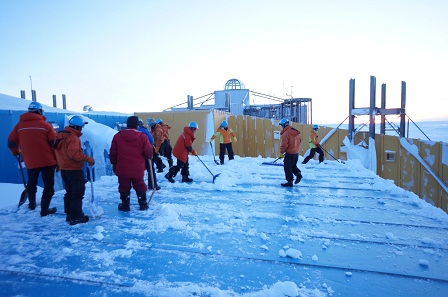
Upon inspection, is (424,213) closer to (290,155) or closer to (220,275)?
(290,155)

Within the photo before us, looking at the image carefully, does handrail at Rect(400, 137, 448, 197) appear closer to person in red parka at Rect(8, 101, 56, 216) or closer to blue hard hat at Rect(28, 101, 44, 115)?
person in red parka at Rect(8, 101, 56, 216)

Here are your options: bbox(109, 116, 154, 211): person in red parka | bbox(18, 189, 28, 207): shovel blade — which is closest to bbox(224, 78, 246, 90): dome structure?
bbox(109, 116, 154, 211): person in red parka

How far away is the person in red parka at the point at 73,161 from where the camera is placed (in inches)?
166

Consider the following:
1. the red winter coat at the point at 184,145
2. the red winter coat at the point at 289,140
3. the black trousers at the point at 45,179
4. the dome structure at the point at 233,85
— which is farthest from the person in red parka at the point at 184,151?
the dome structure at the point at 233,85

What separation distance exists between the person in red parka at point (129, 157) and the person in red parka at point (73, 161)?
0.61 metres

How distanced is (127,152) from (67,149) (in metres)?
→ 0.94

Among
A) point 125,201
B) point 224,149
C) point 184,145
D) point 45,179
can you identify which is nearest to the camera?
point 45,179

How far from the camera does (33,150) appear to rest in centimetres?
466

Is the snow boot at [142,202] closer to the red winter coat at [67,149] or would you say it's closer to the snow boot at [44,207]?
the red winter coat at [67,149]

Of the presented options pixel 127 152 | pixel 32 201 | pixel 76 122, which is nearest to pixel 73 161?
pixel 76 122

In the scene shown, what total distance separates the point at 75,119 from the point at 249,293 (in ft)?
11.1

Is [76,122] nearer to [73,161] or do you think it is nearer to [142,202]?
[73,161]

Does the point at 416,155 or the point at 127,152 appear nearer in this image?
the point at 127,152

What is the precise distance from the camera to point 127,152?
16.0 feet
